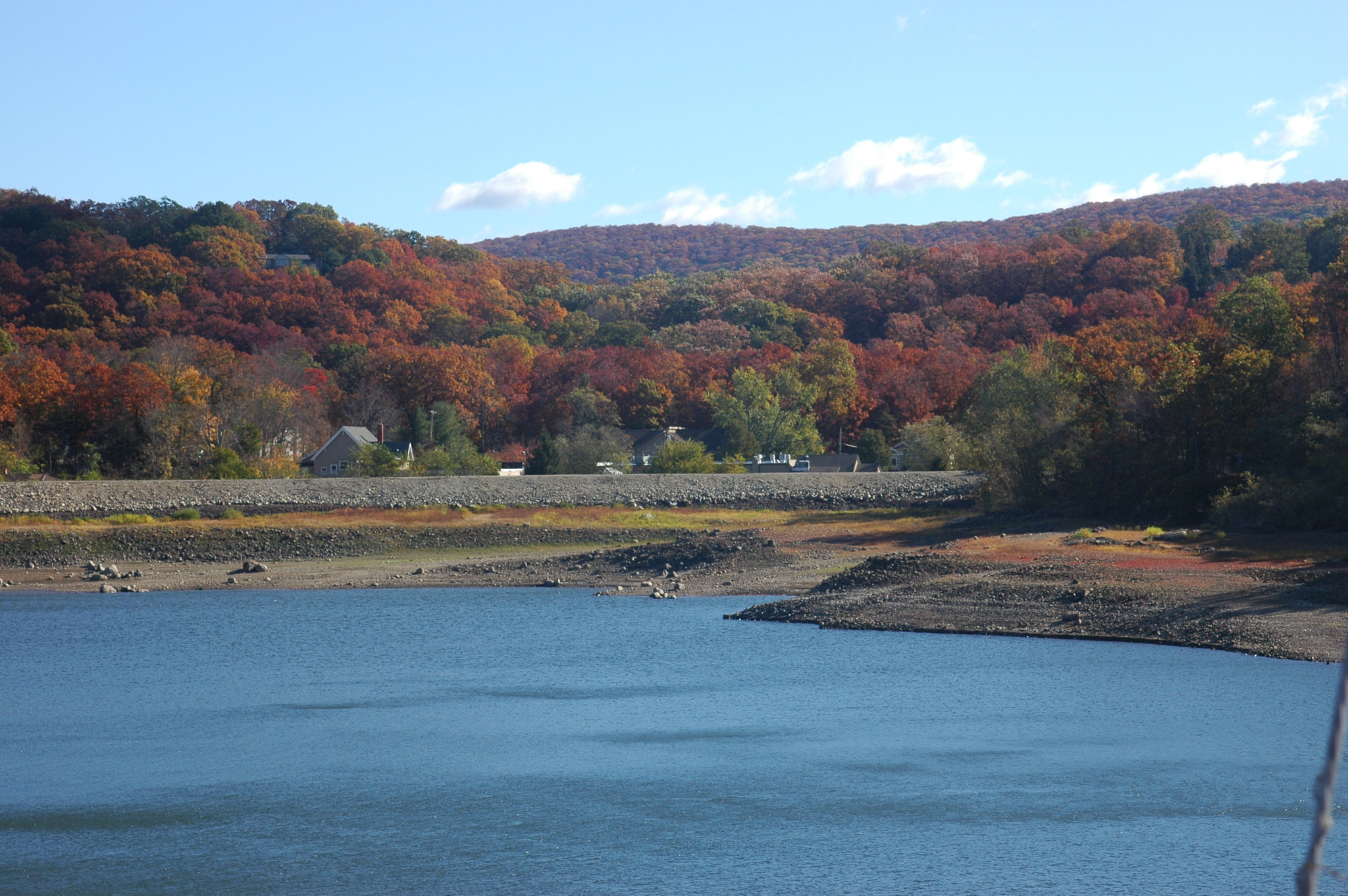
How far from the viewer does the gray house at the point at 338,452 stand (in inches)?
2662

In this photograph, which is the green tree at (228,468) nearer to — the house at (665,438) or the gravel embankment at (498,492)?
the gravel embankment at (498,492)

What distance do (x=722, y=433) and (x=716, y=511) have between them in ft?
70.5

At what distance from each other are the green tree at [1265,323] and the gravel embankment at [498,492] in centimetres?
1819

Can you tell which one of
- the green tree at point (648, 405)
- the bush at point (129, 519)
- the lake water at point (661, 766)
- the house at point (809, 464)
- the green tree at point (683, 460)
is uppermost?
the green tree at point (648, 405)

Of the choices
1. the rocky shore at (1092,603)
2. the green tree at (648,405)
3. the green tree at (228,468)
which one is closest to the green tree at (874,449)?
the green tree at (648,405)

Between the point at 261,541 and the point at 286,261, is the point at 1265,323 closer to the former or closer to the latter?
the point at 261,541

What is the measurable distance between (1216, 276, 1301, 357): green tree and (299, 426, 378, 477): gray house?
153ft

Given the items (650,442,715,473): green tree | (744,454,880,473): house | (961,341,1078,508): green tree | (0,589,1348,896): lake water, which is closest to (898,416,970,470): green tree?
(744,454,880,473): house

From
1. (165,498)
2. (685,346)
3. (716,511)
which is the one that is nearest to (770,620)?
(716,511)

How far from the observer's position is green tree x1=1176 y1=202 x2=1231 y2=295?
85812mm

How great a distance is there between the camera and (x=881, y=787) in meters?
14.0

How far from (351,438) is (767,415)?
1023 inches

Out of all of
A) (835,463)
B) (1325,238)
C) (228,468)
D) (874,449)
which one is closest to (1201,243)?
(1325,238)

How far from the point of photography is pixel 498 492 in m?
55.5
